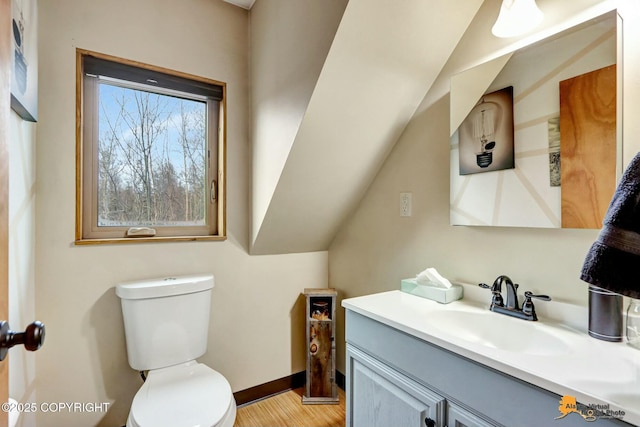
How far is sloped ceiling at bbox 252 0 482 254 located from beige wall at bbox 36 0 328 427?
245mm

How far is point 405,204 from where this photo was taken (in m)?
1.62

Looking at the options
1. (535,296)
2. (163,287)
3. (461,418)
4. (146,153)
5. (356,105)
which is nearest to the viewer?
(461,418)

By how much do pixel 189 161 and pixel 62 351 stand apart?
112 cm

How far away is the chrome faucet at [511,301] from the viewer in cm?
107

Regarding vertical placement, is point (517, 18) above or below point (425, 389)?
above

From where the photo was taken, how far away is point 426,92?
58.9 inches

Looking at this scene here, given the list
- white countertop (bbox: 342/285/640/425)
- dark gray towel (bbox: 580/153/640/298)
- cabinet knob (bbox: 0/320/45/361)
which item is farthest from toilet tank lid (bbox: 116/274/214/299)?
dark gray towel (bbox: 580/153/640/298)

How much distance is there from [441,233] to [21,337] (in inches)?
55.8

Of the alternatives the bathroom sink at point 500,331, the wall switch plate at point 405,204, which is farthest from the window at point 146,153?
the bathroom sink at point 500,331

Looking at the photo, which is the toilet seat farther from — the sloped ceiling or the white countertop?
the sloped ceiling

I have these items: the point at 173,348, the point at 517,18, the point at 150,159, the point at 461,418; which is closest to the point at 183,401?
the point at 173,348

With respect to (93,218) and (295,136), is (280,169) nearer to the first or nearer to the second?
(295,136)

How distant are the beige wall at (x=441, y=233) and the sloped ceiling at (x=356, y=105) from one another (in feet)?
Result: 0.29

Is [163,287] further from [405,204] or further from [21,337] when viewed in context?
[405,204]
